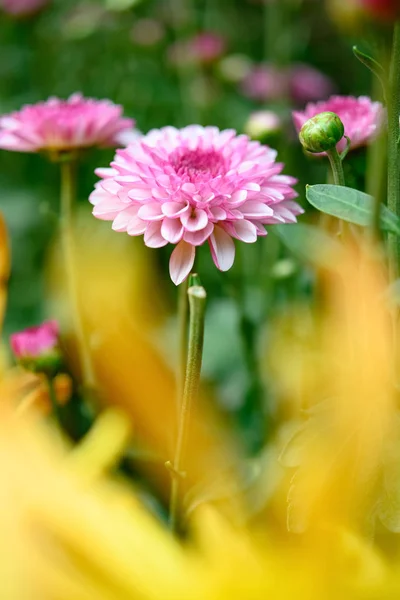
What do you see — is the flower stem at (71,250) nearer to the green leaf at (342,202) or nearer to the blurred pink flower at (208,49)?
the green leaf at (342,202)

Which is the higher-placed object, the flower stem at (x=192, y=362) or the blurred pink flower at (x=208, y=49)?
the blurred pink flower at (x=208, y=49)

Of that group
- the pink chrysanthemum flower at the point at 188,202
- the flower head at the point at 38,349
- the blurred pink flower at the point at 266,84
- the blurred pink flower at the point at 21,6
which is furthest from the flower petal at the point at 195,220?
the blurred pink flower at the point at 21,6

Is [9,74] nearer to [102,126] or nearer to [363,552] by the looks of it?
[102,126]

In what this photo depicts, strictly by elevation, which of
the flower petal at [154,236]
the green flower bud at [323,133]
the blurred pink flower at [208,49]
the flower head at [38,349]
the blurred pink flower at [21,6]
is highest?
the blurred pink flower at [21,6]

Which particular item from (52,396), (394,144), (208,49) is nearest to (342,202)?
(394,144)

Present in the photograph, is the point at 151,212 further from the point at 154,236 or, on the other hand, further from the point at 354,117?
the point at 354,117

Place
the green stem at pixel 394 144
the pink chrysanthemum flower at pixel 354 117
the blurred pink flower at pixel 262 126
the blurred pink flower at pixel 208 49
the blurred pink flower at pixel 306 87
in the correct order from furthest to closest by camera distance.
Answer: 1. the blurred pink flower at pixel 306 87
2. the blurred pink flower at pixel 208 49
3. the blurred pink flower at pixel 262 126
4. the pink chrysanthemum flower at pixel 354 117
5. the green stem at pixel 394 144

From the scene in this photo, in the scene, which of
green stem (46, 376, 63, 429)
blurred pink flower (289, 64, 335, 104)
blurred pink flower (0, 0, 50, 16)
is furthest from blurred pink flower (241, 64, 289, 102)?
green stem (46, 376, 63, 429)

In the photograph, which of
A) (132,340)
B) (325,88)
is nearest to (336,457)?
(132,340)
